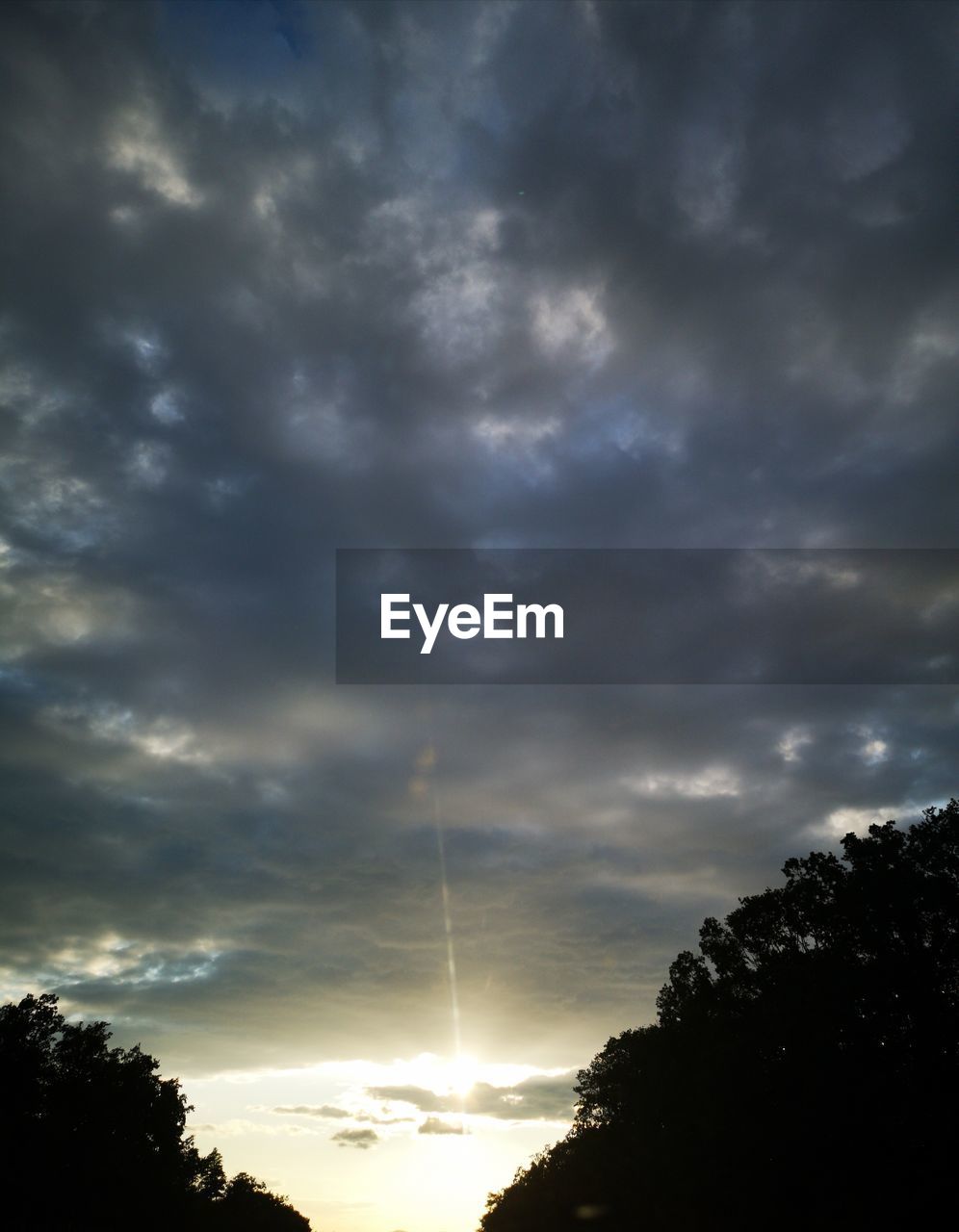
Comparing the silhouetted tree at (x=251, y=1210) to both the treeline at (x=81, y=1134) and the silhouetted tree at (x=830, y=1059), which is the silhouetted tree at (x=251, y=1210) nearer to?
the treeline at (x=81, y=1134)

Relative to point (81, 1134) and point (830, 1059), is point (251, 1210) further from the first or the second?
point (830, 1059)

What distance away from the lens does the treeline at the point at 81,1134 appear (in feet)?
213

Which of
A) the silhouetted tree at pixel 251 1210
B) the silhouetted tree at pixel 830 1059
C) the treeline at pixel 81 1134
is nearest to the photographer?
the silhouetted tree at pixel 830 1059

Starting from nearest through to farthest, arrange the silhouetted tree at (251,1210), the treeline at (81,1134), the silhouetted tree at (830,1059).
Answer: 1. the silhouetted tree at (830,1059)
2. the treeline at (81,1134)
3. the silhouetted tree at (251,1210)

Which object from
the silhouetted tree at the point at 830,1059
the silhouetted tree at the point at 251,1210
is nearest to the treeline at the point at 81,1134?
the silhouetted tree at the point at 830,1059

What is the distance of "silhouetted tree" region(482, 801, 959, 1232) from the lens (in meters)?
36.2

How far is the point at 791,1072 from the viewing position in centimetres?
4084

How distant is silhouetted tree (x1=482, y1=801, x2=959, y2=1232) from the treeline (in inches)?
1774

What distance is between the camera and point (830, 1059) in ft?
127

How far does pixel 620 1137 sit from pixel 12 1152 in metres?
45.5

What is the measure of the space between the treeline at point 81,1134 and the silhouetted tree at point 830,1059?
45060 millimetres

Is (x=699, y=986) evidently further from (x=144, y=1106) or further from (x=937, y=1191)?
(x=144, y=1106)

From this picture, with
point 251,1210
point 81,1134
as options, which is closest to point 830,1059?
point 81,1134

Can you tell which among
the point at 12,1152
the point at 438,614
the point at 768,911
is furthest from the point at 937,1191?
the point at 12,1152
